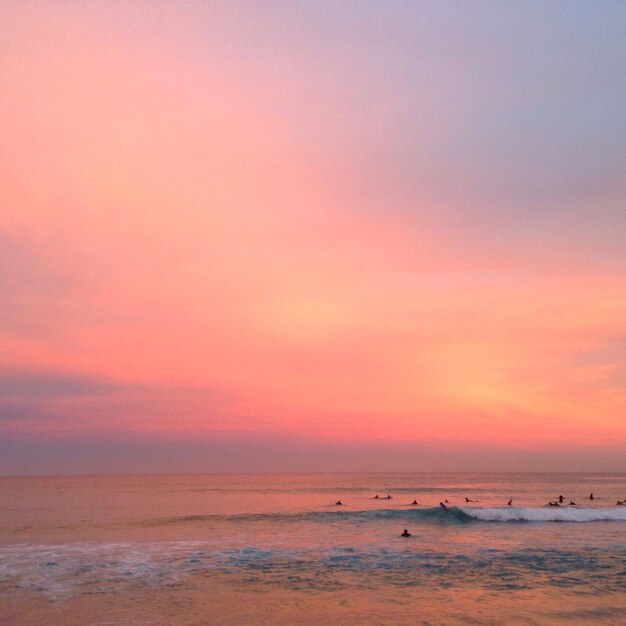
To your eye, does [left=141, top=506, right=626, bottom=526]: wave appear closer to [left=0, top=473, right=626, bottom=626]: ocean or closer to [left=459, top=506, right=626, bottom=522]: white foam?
[left=459, top=506, right=626, bottom=522]: white foam

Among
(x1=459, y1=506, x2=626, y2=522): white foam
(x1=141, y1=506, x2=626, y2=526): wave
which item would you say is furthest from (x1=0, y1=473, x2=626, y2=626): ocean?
(x1=459, y1=506, x2=626, y2=522): white foam

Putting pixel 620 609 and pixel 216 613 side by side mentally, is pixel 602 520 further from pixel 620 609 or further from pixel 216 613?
pixel 216 613

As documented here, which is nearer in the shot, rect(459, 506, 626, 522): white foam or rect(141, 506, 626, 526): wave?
rect(141, 506, 626, 526): wave

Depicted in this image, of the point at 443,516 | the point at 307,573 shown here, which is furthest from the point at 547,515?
the point at 307,573

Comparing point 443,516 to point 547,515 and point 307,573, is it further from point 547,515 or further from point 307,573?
point 307,573

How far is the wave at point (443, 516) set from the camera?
45500 millimetres

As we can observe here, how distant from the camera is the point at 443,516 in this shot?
48.8 m

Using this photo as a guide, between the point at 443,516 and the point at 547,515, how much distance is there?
28.8 ft

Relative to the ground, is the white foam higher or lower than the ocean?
lower

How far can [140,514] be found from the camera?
1934 inches

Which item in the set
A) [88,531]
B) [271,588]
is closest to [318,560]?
[271,588]

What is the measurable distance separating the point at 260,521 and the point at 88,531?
13.1 metres

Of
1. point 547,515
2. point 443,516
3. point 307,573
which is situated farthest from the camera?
point 443,516

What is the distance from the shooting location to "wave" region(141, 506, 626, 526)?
4550 centimetres
